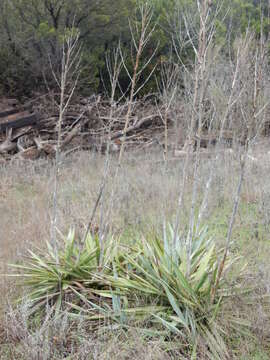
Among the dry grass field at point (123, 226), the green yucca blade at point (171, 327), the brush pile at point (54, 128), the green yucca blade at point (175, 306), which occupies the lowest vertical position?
the brush pile at point (54, 128)

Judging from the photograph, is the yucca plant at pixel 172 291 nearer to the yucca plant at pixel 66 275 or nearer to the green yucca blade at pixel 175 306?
the green yucca blade at pixel 175 306

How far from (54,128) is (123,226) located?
8655 mm

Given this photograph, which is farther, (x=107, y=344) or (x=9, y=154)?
(x=9, y=154)

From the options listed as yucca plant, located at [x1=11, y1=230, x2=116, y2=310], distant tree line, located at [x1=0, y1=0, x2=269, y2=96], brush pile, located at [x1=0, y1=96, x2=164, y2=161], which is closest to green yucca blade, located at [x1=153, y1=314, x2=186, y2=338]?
yucca plant, located at [x1=11, y1=230, x2=116, y2=310]

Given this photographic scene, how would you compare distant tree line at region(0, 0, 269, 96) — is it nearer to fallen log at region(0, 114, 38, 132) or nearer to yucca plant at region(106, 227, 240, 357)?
fallen log at region(0, 114, 38, 132)

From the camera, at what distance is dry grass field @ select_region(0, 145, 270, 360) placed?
322 cm

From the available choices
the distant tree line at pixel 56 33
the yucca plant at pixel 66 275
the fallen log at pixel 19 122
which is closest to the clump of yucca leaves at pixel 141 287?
the yucca plant at pixel 66 275

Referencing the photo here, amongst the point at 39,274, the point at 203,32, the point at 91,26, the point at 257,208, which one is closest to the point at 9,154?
the point at 91,26

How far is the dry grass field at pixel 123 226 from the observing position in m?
3.22

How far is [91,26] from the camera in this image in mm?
14438

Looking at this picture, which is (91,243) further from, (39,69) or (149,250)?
(39,69)

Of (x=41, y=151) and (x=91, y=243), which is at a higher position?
(x=91, y=243)

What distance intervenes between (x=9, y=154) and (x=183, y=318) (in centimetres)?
1007

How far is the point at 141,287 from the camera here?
12.1 ft
